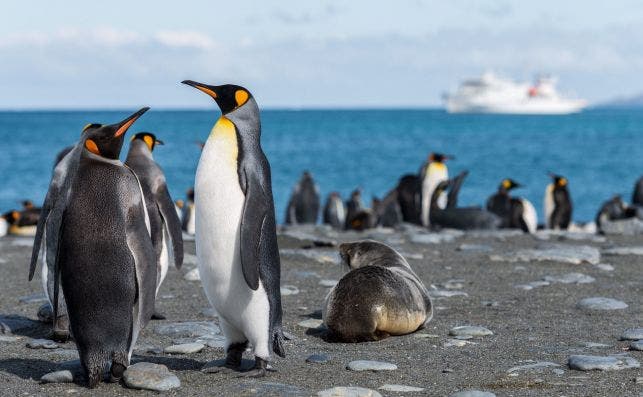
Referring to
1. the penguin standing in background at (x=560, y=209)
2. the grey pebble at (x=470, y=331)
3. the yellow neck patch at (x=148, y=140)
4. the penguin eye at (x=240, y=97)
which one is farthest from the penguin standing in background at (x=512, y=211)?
the penguin eye at (x=240, y=97)

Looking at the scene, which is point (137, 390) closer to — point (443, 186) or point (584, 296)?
point (584, 296)

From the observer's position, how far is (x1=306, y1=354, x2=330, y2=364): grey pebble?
461 cm

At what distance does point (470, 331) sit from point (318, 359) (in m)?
1.07

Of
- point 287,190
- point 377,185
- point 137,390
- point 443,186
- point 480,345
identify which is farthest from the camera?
point 377,185

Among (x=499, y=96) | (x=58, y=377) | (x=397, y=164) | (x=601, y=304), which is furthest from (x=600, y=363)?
(x=499, y=96)

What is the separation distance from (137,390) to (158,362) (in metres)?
0.57

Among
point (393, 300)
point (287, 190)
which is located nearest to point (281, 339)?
point (393, 300)

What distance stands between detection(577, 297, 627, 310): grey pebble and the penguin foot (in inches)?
105

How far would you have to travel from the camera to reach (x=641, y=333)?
5078mm

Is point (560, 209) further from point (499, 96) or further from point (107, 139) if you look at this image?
point (499, 96)

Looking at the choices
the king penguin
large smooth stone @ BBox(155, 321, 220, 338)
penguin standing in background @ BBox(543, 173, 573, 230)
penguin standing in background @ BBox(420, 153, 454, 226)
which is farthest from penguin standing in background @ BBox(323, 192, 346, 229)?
the king penguin

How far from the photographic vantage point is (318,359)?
Answer: 4637mm

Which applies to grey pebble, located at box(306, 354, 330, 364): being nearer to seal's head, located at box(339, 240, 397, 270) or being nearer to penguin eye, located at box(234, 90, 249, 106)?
penguin eye, located at box(234, 90, 249, 106)

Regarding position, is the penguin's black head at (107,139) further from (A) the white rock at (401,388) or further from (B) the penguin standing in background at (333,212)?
(B) the penguin standing in background at (333,212)
